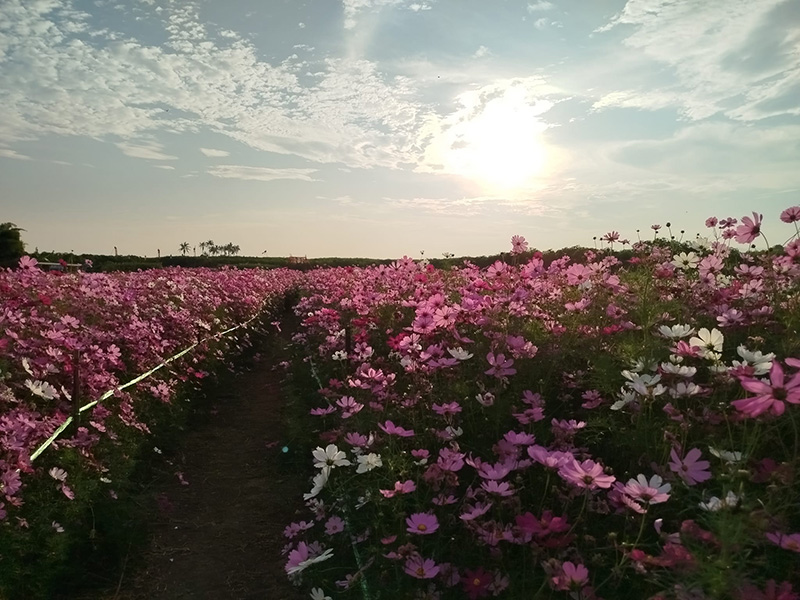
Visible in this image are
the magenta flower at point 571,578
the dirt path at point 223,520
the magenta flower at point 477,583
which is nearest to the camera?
the magenta flower at point 571,578

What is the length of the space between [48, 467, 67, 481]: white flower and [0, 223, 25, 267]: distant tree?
21.1m

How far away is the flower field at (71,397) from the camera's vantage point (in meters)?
3.21

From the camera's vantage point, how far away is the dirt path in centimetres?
338

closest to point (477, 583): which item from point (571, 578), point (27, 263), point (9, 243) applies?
point (571, 578)

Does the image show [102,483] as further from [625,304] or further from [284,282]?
[284,282]

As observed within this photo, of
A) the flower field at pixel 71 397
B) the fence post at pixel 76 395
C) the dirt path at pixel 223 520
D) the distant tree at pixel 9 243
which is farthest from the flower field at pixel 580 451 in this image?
the distant tree at pixel 9 243

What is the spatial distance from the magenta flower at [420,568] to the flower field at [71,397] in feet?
6.33

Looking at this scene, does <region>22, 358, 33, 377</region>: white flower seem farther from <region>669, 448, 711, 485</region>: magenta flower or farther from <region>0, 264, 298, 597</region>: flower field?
<region>669, 448, 711, 485</region>: magenta flower

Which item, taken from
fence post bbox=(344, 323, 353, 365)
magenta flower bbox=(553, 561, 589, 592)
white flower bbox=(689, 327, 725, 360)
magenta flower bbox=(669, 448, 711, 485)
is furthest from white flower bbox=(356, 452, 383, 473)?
fence post bbox=(344, 323, 353, 365)

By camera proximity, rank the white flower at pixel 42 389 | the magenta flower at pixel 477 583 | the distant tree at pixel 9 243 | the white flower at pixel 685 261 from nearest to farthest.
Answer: the magenta flower at pixel 477 583 < the white flower at pixel 42 389 < the white flower at pixel 685 261 < the distant tree at pixel 9 243

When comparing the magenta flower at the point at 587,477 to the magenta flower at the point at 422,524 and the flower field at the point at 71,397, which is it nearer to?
the magenta flower at the point at 422,524

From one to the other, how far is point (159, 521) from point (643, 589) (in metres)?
3.18

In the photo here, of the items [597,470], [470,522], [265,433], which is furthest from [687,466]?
[265,433]

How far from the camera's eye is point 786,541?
1.60 metres
